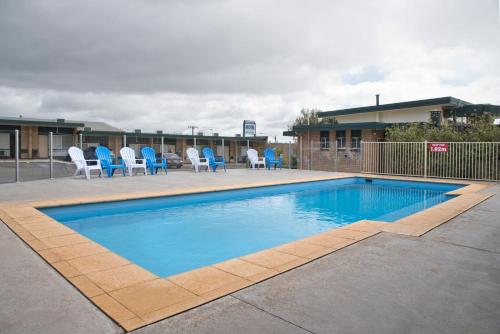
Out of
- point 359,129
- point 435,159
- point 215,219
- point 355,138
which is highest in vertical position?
point 359,129

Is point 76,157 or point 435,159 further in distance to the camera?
point 435,159

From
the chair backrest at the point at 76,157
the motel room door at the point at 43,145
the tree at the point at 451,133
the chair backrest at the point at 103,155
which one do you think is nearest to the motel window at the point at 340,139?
the tree at the point at 451,133

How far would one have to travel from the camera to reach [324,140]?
19625 millimetres

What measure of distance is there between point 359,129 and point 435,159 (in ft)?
17.4

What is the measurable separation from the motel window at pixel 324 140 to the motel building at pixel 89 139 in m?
4.14

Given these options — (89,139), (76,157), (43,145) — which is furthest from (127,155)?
(89,139)

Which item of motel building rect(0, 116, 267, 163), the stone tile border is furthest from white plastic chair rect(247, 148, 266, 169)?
the stone tile border

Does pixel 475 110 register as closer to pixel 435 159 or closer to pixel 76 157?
pixel 435 159

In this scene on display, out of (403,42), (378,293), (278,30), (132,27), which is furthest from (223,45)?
(378,293)

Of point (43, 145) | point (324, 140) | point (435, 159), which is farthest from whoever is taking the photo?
point (43, 145)

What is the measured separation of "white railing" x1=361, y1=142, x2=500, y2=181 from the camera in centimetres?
1202

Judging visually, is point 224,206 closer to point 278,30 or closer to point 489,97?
point 278,30

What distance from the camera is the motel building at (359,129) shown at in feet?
56.0

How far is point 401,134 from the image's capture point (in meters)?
14.9
